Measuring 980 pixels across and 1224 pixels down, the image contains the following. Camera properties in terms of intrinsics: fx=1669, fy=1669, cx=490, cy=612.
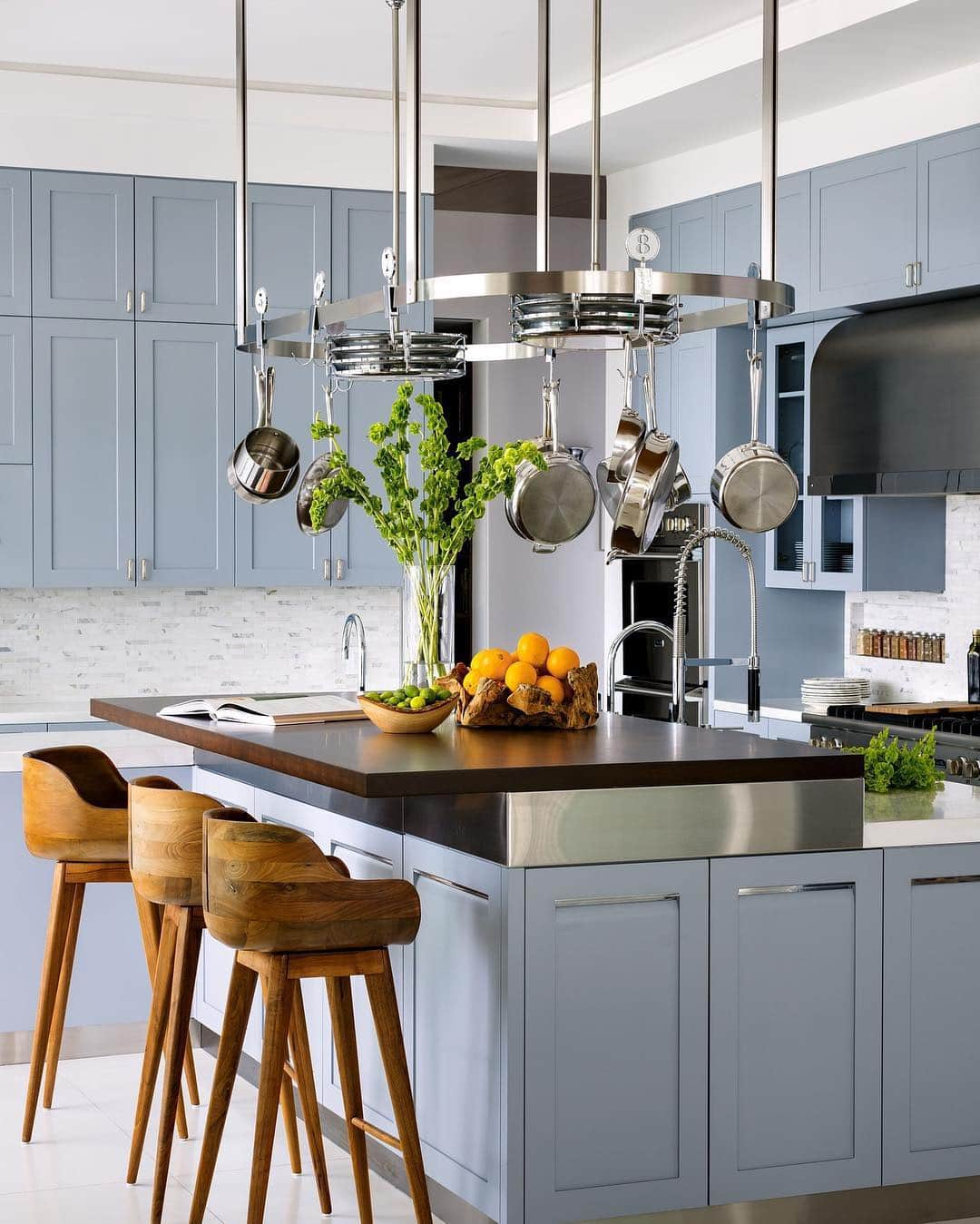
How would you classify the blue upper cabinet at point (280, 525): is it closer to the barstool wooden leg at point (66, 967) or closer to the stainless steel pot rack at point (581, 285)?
the barstool wooden leg at point (66, 967)

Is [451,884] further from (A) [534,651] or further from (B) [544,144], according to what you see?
(B) [544,144]

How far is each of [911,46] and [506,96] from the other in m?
1.75

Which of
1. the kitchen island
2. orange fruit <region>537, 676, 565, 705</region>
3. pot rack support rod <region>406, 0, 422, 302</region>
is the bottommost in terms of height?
the kitchen island

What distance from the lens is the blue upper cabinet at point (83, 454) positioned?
242 inches

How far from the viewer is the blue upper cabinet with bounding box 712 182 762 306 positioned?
611 centimetres

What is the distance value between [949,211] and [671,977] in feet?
10.2

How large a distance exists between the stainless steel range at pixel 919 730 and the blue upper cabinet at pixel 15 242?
3.24 m

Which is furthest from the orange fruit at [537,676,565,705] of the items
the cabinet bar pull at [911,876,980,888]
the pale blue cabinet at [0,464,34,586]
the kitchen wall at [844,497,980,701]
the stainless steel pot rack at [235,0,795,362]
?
the pale blue cabinet at [0,464,34,586]

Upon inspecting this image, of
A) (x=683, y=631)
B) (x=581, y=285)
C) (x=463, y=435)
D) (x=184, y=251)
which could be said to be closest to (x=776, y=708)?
(x=683, y=631)

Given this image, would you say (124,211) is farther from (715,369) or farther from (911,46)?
(911,46)

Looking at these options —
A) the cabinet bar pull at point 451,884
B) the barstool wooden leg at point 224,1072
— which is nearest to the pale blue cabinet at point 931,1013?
the cabinet bar pull at point 451,884

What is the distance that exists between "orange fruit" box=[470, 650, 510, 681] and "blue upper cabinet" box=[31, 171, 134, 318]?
3.08 meters

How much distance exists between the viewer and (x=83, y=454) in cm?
619

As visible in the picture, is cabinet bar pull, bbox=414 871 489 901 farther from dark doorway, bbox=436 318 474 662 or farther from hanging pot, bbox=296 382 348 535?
dark doorway, bbox=436 318 474 662
